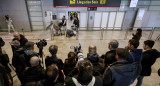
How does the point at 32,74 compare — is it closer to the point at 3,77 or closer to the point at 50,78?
the point at 50,78

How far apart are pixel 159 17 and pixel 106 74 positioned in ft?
41.3

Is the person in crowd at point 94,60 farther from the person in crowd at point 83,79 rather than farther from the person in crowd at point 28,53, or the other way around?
the person in crowd at point 28,53

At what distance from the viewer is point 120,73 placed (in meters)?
1.83

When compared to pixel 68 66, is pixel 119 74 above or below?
above

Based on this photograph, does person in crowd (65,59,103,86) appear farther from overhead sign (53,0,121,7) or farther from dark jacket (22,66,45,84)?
overhead sign (53,0,121,7)

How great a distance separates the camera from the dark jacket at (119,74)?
183 cm

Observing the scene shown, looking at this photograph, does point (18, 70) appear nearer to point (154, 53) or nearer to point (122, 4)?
point (154, 53)

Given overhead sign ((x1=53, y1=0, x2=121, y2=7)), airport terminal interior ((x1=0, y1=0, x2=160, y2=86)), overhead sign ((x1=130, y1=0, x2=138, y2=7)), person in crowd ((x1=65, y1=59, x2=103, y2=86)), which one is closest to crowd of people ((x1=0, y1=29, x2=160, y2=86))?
person in crowd ((x1=65, y1=59, x2=103, y2=86))

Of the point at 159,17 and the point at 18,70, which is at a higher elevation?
the point at 159,17

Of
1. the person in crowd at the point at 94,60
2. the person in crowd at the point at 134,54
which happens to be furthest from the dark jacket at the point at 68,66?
the person in crowd at the point at 134,54

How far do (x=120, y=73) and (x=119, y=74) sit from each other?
0.09 ft

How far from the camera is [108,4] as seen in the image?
892 centimetres

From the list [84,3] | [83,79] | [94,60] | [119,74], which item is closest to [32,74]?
[83,79]

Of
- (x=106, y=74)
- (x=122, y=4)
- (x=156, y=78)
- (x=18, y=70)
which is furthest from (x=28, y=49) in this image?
(x=122, y=4)
